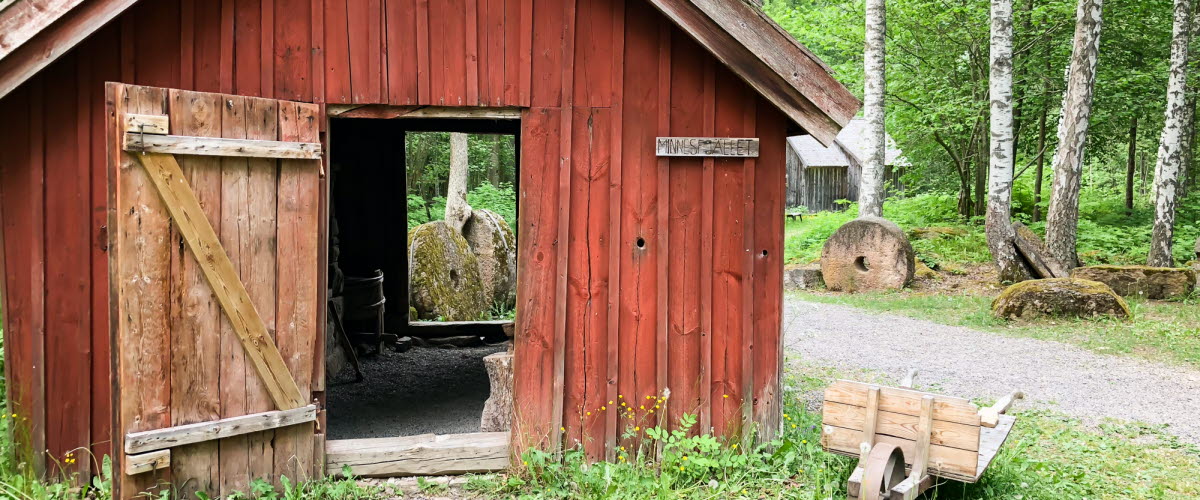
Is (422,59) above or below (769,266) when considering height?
above

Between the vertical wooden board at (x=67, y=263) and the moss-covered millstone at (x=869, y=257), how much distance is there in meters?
11.5

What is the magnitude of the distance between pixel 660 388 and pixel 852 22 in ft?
57.4

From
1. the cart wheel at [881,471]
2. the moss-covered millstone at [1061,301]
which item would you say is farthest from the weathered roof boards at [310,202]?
the moss-covered millstone at [1061,301]

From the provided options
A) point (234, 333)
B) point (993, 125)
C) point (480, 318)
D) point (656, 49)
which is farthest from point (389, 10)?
point (993, 125)

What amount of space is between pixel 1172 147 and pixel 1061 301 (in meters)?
5.83

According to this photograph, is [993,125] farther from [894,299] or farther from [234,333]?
[234,333]

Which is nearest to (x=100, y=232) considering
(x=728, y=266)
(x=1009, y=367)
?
(x=728, y=266)

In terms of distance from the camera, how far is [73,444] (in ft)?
15.3

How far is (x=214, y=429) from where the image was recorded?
175 inches

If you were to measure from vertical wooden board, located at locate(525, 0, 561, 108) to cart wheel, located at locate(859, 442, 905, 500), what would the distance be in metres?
2.72

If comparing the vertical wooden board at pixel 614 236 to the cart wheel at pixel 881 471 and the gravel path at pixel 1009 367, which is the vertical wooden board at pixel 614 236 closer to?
the cart wheel at pixel 881 471

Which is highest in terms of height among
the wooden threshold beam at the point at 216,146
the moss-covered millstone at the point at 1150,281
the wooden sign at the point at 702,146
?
the wooden sign at the point at 702,146

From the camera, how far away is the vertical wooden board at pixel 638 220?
16.6 ft

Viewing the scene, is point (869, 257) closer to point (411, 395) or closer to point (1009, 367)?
point (1009, 367)
